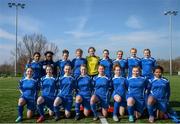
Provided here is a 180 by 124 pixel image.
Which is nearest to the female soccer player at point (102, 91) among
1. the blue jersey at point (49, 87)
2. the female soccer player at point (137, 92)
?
the female soccer player at point (137, 92)

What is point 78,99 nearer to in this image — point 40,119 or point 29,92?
point 40,119

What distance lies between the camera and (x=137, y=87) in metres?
7.89

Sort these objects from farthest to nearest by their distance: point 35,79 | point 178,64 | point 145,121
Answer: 1. point 178,64
2. point 35,79
3. point 145,121

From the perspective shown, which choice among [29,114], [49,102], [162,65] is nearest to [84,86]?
[49,102]

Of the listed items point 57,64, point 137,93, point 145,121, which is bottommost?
point 145,121

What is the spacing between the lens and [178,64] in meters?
67.4

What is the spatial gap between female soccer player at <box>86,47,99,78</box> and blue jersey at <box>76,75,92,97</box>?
3.53ft

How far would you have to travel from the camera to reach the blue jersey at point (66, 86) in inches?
319

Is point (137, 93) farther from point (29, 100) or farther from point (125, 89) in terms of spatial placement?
point (29, 100)

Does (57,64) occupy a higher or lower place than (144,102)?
higher

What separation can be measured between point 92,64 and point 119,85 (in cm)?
149

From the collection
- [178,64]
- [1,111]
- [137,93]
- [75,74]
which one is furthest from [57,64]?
[178,64]

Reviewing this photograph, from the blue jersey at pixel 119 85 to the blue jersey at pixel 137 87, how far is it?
0.17 meters

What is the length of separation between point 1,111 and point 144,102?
376cm
